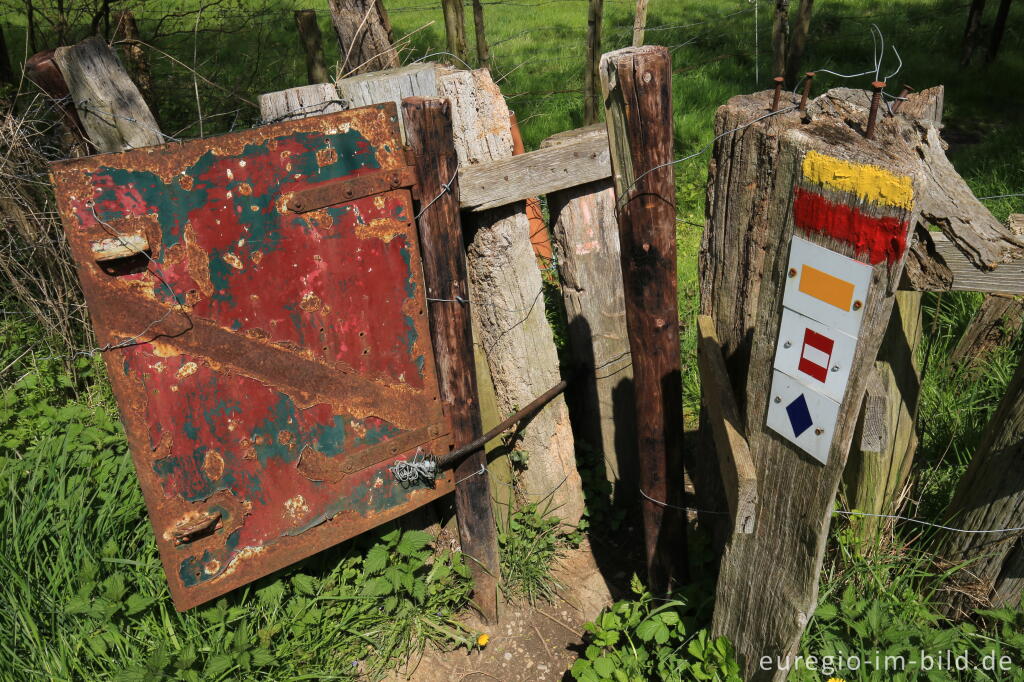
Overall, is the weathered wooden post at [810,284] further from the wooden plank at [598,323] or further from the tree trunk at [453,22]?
the tree trunk at [453,22]

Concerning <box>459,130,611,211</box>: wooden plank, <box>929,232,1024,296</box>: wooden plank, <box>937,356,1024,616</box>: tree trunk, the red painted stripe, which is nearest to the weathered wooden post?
the red painted stripe

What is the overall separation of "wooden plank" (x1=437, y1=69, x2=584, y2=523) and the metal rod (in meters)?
0.06

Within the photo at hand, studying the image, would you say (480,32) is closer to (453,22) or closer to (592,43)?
(453,22)

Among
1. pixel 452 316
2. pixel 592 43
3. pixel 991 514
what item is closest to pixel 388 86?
pixel 452 316

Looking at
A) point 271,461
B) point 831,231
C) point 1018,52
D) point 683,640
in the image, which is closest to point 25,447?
point 271,461

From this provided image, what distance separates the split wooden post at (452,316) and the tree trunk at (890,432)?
147 cm

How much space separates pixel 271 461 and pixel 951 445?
2880 millimetres

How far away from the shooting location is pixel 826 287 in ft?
5.24

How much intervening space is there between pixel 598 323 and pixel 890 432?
49.4 inches

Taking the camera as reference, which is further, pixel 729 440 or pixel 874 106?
pixel 729 440

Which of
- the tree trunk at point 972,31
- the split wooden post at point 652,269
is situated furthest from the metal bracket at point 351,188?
the tree trunk at point 972,31

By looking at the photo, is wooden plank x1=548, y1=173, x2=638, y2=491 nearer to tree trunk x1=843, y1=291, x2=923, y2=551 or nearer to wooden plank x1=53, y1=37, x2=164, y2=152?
tree trunk x1=843, y1=291, x2=923, y2=551

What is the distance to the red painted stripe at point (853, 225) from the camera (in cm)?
142

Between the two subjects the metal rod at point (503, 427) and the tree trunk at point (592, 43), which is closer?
the metal rod at point (503, 427)
